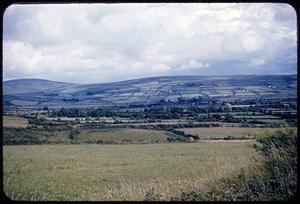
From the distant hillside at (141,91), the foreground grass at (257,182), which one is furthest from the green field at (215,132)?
the foreground grass at (257,182)

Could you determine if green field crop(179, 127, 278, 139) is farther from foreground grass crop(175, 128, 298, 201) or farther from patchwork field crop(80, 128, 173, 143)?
foreground grass crop(175, 128, 298, 201)

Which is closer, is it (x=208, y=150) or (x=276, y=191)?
(x=276, y=191)

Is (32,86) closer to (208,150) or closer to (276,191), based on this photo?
(208,150)

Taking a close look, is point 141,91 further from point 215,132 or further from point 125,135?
point 215,132

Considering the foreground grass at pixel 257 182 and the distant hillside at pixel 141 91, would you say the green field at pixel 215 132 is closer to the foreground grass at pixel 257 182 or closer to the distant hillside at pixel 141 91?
the distant hillside at pixel 141 91

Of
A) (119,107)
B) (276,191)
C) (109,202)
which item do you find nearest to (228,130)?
(119,107)

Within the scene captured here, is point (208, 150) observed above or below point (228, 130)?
below

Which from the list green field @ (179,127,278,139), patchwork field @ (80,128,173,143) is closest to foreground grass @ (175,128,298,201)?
green field @ (179,127,278,139)

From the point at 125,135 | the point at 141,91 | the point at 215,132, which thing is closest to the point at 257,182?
the point at 215,132
